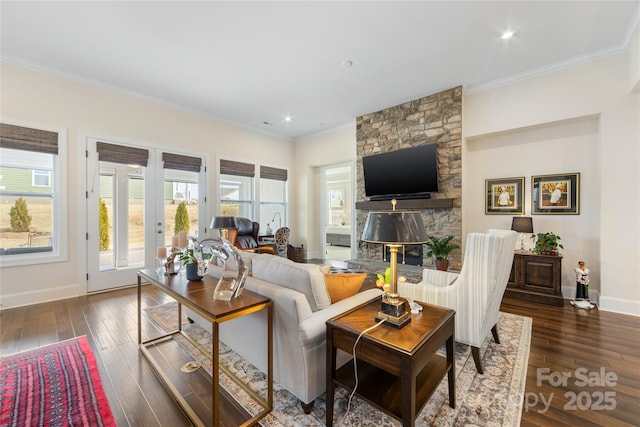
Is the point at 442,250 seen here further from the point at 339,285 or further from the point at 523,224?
the point at 339,285

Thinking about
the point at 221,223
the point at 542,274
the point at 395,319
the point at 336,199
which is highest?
the point at 336,199

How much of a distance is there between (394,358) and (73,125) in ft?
17.2

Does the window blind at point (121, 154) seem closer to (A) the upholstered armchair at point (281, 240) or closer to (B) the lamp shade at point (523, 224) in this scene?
(A) the upholstered armchair at point (281, 240)

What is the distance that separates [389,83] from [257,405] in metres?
4.47

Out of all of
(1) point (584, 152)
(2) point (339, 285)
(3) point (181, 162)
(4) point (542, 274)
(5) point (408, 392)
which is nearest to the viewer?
(5) point (408, 392)

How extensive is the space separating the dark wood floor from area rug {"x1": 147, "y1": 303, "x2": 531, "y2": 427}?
112 millimetres

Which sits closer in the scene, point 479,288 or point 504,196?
point 479,288

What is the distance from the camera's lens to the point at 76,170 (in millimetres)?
3941

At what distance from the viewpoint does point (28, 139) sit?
356cm

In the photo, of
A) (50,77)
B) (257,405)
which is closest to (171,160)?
(50,77)

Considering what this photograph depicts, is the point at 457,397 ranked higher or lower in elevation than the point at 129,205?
lower

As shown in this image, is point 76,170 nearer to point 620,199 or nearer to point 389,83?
point 389,83

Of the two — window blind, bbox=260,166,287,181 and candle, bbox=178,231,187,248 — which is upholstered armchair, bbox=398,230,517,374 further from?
window blind, bbox=260,166,287,181

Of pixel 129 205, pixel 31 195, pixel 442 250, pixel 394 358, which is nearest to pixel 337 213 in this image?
pixel 442 250
